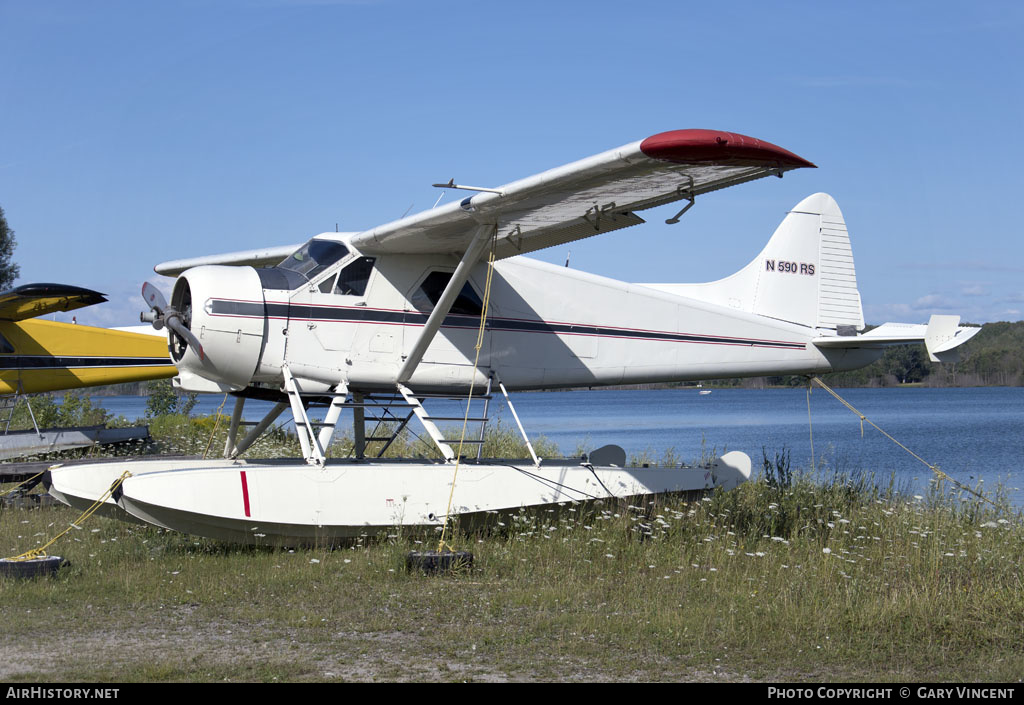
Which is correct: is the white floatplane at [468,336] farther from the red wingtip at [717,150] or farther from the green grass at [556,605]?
the green grass at [556,605]

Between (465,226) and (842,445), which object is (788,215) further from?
(842,445)

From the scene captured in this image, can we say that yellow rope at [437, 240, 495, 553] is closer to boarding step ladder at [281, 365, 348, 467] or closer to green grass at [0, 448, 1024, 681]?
green grass at [0, 448, 1024, 681]

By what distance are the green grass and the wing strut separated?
5.75ft

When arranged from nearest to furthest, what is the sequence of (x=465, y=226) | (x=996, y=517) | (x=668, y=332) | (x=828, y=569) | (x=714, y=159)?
(x=714, y=159)
(x=828, y=569)
(x=465, y=226)
(x=996, y=517)
(x=668, y=332)

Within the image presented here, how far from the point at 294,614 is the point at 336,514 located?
75.6 inches

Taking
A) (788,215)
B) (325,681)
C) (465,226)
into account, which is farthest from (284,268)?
(788,215)

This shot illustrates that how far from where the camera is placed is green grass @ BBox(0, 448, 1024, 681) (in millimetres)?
4605

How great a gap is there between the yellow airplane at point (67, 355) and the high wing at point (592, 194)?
8.65 metres

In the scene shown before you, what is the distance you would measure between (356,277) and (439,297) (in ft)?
2.83

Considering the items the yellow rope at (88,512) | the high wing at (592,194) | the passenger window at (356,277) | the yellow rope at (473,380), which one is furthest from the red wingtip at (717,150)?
the yellow rope at (88,512)

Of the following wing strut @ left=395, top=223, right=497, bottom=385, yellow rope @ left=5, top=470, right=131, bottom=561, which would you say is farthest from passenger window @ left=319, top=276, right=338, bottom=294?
yellow rope @ left=5, top=470, right=131, bottom=561

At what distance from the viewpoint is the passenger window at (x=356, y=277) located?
864cm

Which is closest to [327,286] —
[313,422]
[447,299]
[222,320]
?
[222,320]

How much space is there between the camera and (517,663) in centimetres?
463
